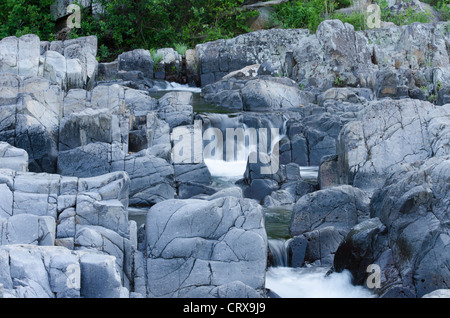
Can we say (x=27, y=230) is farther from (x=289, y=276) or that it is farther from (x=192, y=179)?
(x=192, y=179)

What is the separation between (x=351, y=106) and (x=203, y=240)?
980 centimetres

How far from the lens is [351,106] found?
53.0ft

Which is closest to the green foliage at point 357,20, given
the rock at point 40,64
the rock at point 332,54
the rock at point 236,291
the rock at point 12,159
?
the rock at point 332,54

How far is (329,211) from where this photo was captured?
9312 millimetres

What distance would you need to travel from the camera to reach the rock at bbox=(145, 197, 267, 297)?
6.92m

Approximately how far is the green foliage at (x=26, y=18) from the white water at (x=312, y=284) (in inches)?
673

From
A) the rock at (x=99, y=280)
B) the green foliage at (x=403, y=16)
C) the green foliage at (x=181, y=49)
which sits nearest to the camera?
the rock at (x=99, y=280)

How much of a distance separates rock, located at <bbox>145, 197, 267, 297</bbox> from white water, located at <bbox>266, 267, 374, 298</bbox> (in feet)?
2.51

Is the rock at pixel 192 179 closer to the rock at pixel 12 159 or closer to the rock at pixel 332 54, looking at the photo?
the rock at pixel 12 159

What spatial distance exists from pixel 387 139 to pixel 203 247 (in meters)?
5.04

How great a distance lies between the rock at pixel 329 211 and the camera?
926cm

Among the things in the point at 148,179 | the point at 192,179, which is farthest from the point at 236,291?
the point at 192,179

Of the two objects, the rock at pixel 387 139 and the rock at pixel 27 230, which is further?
the rock at pixel 387 139
